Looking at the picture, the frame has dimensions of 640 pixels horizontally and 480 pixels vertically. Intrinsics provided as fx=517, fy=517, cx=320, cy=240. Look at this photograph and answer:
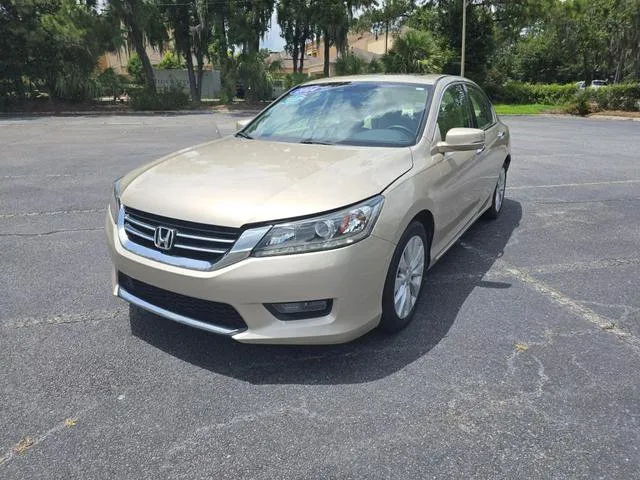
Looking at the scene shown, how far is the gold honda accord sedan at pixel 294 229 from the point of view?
2695 mm

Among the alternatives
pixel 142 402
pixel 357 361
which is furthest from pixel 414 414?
pixel 142 402

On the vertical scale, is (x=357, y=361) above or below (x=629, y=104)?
below

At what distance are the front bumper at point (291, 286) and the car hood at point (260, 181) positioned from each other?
0.26 metres

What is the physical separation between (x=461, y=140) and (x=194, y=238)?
205 cm

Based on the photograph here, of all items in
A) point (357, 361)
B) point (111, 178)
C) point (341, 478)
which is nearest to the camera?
point (341, 478)

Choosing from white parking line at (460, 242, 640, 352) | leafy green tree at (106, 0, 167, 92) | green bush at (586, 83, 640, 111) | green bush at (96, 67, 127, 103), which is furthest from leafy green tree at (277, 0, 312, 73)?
white parking line at (460, 242, 640, 352)

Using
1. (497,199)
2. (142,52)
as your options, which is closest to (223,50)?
(142,52)

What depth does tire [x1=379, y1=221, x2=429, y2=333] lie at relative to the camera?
10.2 ft

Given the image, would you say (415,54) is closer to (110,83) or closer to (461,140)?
(110,83)

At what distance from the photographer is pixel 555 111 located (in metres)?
28.4

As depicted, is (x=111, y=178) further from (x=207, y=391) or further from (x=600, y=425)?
(x=600, y=425)

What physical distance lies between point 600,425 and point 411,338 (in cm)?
117

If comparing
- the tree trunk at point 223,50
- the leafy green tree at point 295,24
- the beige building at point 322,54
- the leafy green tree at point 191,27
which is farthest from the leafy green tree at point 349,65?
the beige building at point 322,54

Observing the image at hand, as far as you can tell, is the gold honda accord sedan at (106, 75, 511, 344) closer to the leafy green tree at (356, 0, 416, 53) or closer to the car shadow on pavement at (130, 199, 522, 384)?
the car shadow on pavement at (130, 199, 522, 384)
